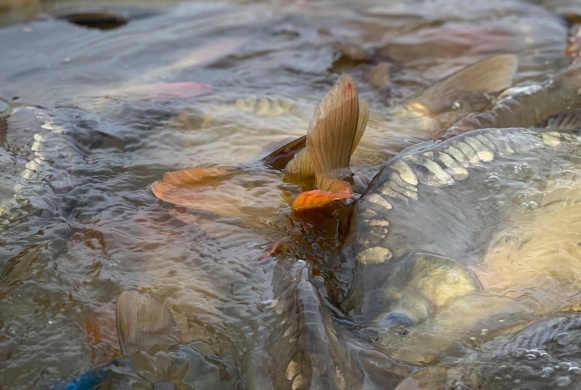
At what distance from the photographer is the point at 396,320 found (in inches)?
75.7

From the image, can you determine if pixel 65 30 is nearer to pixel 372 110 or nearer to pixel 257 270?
pixel 372 110

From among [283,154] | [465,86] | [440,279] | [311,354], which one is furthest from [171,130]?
[311,354]

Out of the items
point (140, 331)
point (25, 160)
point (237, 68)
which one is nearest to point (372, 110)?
point (237, 68)

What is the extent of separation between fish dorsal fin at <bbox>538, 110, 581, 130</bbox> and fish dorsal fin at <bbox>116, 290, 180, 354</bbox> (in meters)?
1.63

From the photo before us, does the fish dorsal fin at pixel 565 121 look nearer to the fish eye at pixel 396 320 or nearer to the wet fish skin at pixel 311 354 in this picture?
the fish eye at pixel 396 320

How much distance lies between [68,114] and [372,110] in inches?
53.2

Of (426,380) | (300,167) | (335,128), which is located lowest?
(426,380)

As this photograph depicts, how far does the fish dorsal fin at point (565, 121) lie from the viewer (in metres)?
2.70

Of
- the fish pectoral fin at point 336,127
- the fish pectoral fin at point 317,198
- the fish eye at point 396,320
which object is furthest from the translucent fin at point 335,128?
the fish eye at point 396,320

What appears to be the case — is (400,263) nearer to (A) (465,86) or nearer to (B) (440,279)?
(B) (440,279)

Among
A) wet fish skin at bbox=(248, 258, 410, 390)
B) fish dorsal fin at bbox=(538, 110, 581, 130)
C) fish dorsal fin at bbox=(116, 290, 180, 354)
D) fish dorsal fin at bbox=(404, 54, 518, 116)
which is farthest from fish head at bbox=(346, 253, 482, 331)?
fish dorsal fin at bbox=(404, 54, 518, 116)

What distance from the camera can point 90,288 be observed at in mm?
2133

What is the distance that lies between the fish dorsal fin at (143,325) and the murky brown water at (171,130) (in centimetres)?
8

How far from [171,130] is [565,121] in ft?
5.17
